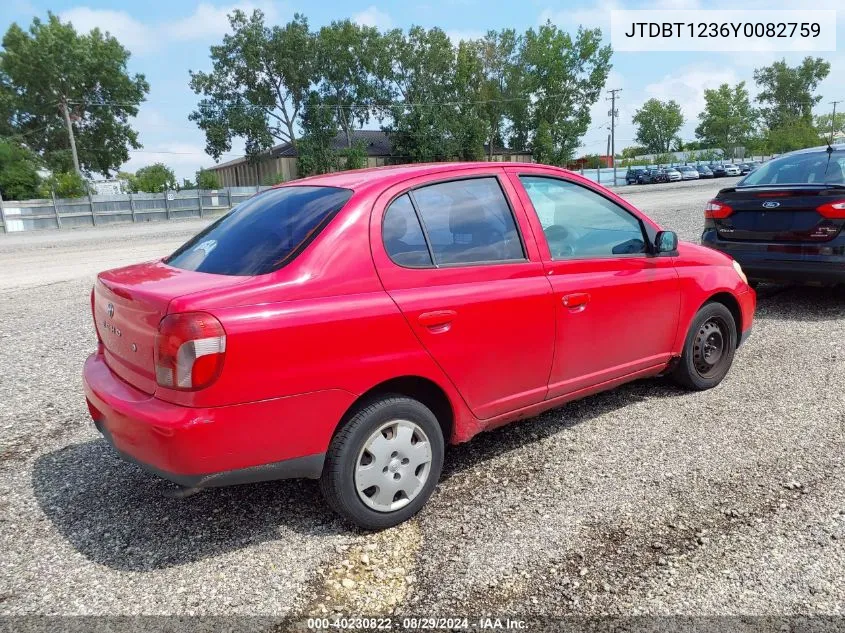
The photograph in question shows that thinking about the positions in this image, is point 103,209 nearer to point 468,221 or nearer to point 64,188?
point 64,188

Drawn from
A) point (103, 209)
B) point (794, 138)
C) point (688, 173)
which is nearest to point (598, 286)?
point (103, 209)

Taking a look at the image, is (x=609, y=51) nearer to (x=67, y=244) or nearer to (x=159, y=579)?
(x=67, y=244)

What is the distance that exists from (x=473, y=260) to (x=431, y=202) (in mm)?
365

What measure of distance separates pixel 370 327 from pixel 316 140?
61543 millimetres

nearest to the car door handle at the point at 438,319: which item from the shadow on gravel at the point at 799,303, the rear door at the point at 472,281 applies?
the rear door at the point at 472,281

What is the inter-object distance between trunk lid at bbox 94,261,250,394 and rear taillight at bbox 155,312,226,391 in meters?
0.14

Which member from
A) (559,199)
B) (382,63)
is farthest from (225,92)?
(559,199)

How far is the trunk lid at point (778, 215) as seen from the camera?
6488 millimetres

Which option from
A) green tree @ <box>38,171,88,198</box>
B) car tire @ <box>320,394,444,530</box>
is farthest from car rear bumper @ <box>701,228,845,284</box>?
green tree @ <box>38,171,88,198</box>

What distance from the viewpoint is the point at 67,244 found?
67.4ft

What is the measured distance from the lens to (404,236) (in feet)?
10.4

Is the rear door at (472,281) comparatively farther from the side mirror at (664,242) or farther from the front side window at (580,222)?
the side mirror at (664,242)

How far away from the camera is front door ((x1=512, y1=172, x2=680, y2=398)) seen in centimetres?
370

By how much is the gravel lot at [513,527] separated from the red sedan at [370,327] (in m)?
0.34
